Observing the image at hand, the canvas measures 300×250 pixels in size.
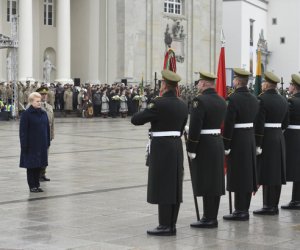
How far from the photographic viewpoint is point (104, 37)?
49031 mm

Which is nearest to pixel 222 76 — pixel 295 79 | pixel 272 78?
pixel 272 78

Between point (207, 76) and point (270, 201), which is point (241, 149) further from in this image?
point (207, 76)

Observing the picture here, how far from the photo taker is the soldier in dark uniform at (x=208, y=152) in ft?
30.8

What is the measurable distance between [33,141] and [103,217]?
286 centimetres

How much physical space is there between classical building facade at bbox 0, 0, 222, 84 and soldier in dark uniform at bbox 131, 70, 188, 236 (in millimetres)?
33506

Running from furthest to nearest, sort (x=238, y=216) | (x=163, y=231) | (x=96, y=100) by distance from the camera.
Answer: (x=96, y=100) < (x=238, y=216) < (x=163, y=231)

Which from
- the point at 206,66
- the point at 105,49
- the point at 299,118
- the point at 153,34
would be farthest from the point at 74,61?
the point at 299,118

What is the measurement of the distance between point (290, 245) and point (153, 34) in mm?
43480

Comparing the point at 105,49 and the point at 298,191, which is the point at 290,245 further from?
the point at 105,49

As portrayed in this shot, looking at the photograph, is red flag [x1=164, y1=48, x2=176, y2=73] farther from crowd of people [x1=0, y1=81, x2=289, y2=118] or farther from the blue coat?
crowd of people [x1=0, y1=81, x2=289, y2=118]

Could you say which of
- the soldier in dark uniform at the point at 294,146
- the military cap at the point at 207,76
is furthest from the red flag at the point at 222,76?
the military cap at the point at 207,76

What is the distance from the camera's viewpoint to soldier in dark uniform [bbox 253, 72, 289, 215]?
10555 millimetres

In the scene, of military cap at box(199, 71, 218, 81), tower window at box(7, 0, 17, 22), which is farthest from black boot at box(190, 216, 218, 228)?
tower window at box(7, 0, 17, 22)

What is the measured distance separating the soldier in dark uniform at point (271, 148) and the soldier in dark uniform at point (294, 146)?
38 cm
